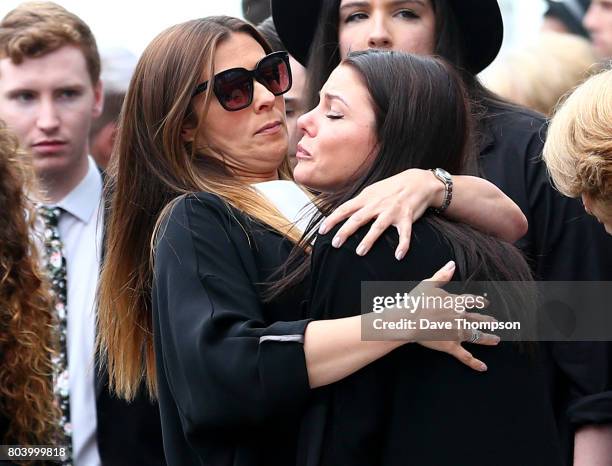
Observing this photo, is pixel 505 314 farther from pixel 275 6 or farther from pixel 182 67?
pixel 275 6

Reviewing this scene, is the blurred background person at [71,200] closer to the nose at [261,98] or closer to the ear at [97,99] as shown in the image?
the ear at [97,99]

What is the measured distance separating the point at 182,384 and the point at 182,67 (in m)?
0.87

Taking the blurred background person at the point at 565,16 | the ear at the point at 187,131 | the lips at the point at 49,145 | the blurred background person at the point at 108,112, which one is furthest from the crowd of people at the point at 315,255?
the blurred background person at the point at 565,16

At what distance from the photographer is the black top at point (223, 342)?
2650mm

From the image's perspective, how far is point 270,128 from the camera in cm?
332

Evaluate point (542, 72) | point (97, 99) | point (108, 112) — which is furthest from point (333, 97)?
point (108, 112)

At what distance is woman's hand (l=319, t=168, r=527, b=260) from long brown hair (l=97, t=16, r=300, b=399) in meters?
0.46

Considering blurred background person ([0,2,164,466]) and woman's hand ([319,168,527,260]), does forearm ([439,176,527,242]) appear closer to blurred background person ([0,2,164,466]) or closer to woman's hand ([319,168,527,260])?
woman's hand ([319,168,527,260])

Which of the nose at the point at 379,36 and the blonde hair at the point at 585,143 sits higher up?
the nose at the point at 379,36

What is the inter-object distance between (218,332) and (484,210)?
67 centimetres

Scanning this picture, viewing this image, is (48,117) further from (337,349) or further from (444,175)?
(337,349)

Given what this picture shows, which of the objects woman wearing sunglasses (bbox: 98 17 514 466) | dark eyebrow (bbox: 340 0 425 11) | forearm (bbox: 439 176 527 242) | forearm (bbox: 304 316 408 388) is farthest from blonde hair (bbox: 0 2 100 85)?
forearm (bbox: 304 316 408 388)

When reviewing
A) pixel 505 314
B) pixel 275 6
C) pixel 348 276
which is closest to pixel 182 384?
pixel 348 276

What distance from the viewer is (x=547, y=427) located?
2.66 metres
